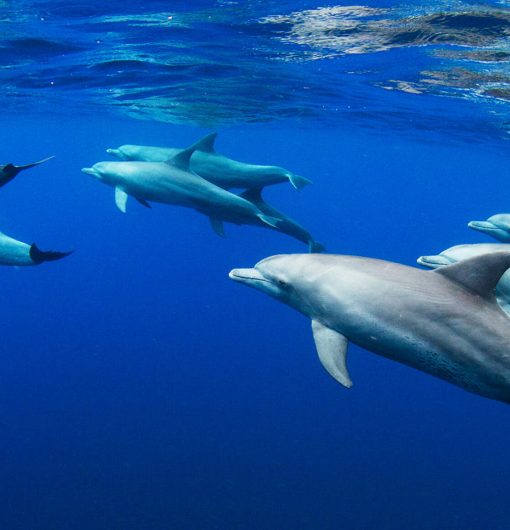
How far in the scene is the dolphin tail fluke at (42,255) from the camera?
296 inches

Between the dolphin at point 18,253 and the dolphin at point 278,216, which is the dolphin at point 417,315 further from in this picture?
the dolphin at point 278,216

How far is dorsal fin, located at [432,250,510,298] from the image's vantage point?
426cm

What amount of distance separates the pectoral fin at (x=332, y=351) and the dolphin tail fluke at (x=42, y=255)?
414 cm

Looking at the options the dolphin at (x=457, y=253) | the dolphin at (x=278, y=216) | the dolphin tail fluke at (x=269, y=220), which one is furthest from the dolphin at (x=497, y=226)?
the dolphin tail fluke at (x=269, y=220)

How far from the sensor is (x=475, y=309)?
14.3 ft

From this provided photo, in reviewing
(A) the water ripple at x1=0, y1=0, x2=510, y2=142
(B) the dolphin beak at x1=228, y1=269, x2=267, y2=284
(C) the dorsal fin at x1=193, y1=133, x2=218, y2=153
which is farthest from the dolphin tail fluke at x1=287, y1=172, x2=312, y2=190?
(B) the dolphin beak at x1=228, y1=269, x2=267, y2=284

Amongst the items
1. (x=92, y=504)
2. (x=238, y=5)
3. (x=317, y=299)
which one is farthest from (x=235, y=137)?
(x=317, y=299)

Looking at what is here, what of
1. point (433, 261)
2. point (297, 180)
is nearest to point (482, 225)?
point (433, 261)

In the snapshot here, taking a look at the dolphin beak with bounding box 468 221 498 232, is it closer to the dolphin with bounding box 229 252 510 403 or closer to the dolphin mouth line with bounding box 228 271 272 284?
the dolphin with bounding box 229 252 510 403

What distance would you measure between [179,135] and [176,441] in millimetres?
35080

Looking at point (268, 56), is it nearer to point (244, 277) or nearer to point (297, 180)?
point (297, 180)

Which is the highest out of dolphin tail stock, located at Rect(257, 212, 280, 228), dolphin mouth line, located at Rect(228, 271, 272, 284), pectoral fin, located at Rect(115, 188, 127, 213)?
dolphin mouth line, located at Rect(228, 271, 272, 284)

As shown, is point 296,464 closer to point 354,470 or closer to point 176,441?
point 354,470

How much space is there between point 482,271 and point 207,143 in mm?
8112
